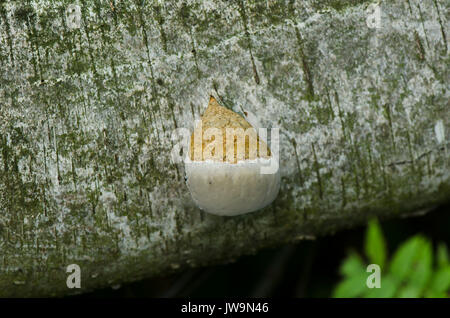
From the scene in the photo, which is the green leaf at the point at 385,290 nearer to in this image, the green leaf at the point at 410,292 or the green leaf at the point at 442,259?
the green leaf at the point at 410,292

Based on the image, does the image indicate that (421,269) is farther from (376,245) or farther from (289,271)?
(289,271)

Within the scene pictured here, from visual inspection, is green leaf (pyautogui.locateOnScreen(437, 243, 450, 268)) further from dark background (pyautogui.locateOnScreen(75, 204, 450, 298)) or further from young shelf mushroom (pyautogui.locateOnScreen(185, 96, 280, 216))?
young shelf mushroom (pyautogui.locateOnScreen(185, 96, 280, 216))

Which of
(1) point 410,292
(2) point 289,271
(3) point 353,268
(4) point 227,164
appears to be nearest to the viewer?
(4) point 227,164

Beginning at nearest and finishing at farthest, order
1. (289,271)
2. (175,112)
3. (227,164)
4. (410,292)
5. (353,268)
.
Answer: (227,164) < (175,112) < (410,292) < (353,268) < (289,271)

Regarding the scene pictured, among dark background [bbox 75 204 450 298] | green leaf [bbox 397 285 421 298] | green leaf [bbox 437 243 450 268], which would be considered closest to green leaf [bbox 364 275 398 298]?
green leaf [bbox 397 285 421 298]


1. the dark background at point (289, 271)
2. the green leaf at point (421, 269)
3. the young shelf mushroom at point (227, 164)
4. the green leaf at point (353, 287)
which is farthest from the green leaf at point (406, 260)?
the young shelf mushroom at point (227, 164)

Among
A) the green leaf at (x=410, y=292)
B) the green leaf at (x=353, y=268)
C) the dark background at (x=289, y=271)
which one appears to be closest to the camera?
the green leaf at (x=410, y=292)

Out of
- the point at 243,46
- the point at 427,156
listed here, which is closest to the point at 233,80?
the point at 243,46

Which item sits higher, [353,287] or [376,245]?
[376,245]

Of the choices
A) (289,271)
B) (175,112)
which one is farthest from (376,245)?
(175,112)
